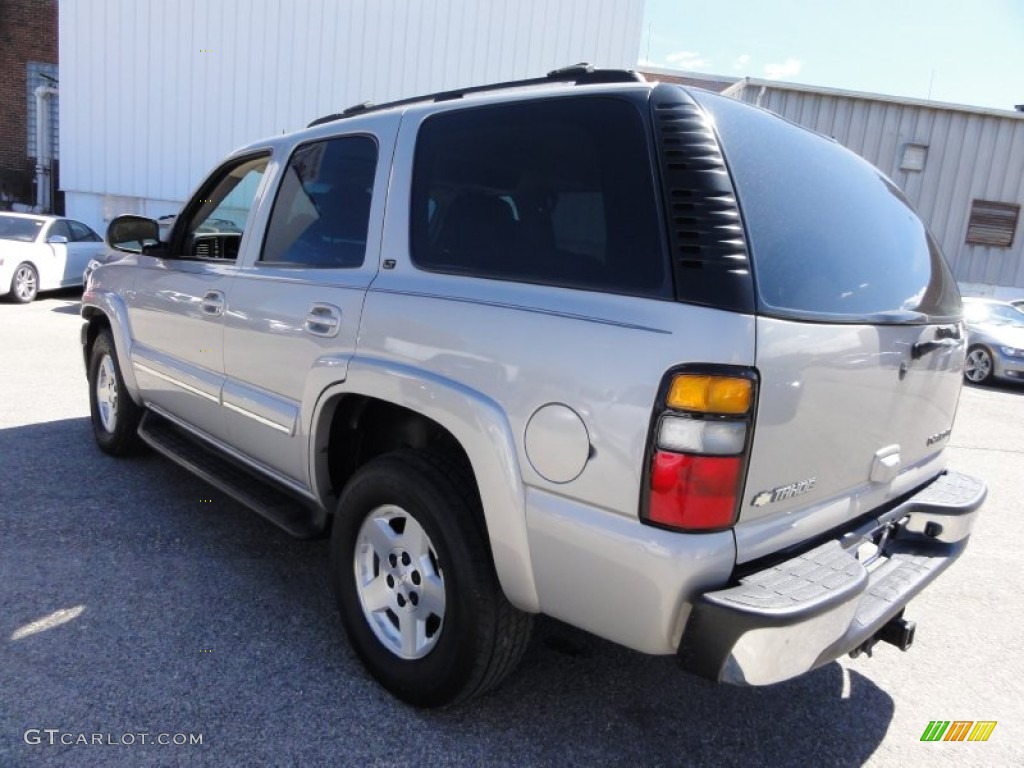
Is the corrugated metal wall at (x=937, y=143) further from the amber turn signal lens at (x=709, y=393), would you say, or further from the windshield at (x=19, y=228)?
the amber turn signal lens at (x=709, y=393)

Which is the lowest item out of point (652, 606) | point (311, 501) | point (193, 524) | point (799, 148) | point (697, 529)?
point (193, 524)

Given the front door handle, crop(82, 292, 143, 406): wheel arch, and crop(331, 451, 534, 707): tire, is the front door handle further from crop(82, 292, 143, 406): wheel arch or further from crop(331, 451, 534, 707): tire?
crop(331, 451, 534, 707): tire

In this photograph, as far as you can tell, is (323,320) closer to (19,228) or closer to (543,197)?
(543,197)

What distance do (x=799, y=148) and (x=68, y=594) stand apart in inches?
129

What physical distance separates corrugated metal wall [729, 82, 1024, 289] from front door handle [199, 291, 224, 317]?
608 inches

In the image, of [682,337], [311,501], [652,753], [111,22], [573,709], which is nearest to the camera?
[682,337]

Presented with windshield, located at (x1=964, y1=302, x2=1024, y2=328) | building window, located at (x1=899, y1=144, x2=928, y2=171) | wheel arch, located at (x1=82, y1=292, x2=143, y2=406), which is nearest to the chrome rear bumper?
wheel arch, located at (x1=82, y1=292, x2=143, y2=406)

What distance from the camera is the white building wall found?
16469 millimetres

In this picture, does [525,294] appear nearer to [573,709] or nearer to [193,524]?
[573,709]

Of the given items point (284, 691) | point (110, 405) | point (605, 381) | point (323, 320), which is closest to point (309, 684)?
point (284, 691)

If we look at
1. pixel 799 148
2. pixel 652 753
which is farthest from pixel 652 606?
pixel 799 148

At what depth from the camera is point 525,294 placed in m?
2.14

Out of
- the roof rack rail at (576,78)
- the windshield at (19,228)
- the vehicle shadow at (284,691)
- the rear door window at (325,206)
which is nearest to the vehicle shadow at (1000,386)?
the vehicle shadow at (284,691)

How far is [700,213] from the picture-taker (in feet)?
6.10
